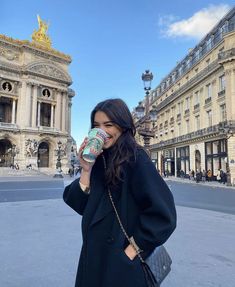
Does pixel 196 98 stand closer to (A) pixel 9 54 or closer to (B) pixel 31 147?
(B) pixel 31 147

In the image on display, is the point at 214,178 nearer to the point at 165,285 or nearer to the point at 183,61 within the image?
the point at 183,61

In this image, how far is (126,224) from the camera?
1582 millimetres

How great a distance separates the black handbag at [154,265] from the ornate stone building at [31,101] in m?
48.9

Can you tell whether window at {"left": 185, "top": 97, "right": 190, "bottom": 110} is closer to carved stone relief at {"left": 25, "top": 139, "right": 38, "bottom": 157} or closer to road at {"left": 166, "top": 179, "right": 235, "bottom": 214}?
road at {"left": 166, "top": 179, "right": 235, "bottom": 214}

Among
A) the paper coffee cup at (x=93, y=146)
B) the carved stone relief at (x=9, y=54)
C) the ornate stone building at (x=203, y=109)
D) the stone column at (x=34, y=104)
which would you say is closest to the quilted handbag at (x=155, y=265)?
the paper coffee cup at (x=93, y=146)

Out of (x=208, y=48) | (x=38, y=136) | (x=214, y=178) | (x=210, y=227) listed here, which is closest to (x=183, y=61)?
(x=208, y=48)

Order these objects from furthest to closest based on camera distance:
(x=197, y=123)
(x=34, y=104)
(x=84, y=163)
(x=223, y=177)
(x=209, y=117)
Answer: (x=34, y=104)
(x=197, y=123)
(x=209, y=117)
(x=223, y=177)
(x=84, y=163)

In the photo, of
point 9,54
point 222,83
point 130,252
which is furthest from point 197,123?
point 130,252

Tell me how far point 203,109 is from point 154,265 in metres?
35.5

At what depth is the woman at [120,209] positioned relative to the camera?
1485 mm

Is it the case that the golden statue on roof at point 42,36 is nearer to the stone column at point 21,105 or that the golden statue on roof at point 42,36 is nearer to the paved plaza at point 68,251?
the stone column at point 21,105

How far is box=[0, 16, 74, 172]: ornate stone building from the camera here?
49.2 m

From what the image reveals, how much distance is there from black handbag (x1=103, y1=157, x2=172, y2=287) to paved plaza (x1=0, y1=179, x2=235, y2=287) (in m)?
1.92

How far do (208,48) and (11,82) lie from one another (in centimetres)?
3490
